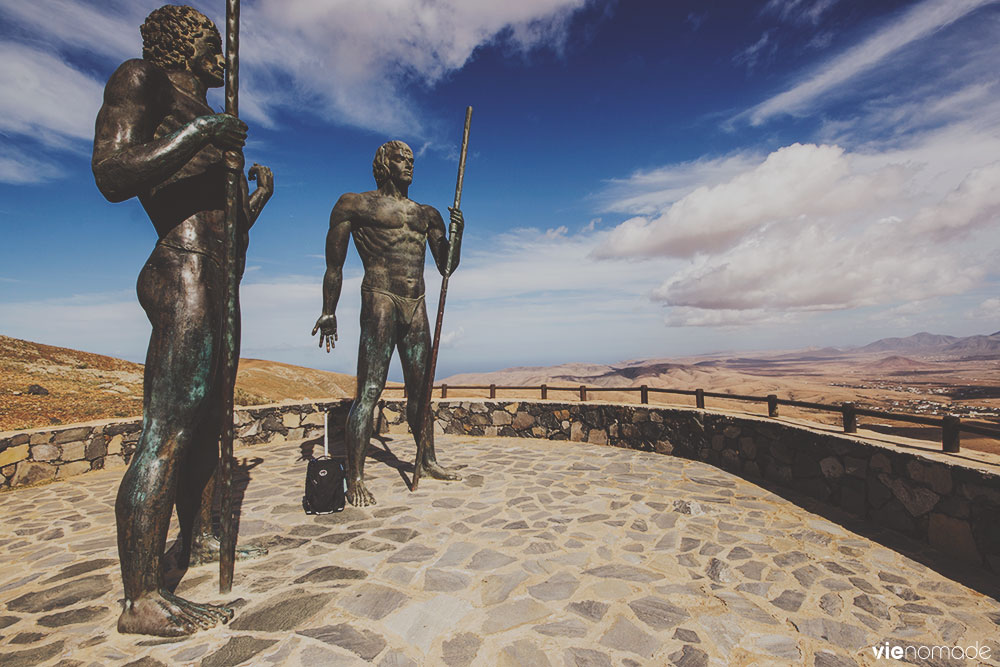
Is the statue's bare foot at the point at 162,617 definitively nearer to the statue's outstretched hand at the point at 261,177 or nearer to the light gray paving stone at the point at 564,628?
the light gray paving stone at the point at 564,628

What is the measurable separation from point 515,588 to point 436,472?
240 cm

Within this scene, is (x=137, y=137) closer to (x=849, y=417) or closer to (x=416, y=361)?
(x=416, y=361)

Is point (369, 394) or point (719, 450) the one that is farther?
point (719, 450)

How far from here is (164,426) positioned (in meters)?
2.24

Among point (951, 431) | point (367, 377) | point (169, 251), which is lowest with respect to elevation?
point (951, 431)

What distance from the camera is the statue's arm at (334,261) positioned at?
4.27 m

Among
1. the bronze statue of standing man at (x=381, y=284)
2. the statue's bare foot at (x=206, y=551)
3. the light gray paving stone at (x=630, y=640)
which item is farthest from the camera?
the bronze statue of standing man at (x=381, y=284)

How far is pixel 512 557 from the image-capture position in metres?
3.02

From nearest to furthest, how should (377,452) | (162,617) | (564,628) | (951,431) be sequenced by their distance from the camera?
(162,617)
(564,628)
(951,431)
(377,452)

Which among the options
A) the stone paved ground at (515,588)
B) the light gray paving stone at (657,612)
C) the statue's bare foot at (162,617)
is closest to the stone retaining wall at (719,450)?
the stone paved ground at (515,588)

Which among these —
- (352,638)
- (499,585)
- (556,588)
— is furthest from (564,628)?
(352,638)

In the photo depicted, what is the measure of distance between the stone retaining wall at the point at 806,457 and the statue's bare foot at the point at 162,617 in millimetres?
4815

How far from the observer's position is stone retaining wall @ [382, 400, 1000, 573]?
3027mm

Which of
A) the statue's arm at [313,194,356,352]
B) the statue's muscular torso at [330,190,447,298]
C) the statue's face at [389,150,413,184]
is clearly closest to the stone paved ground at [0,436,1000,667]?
the statue's arm at [313,194,356,352]
